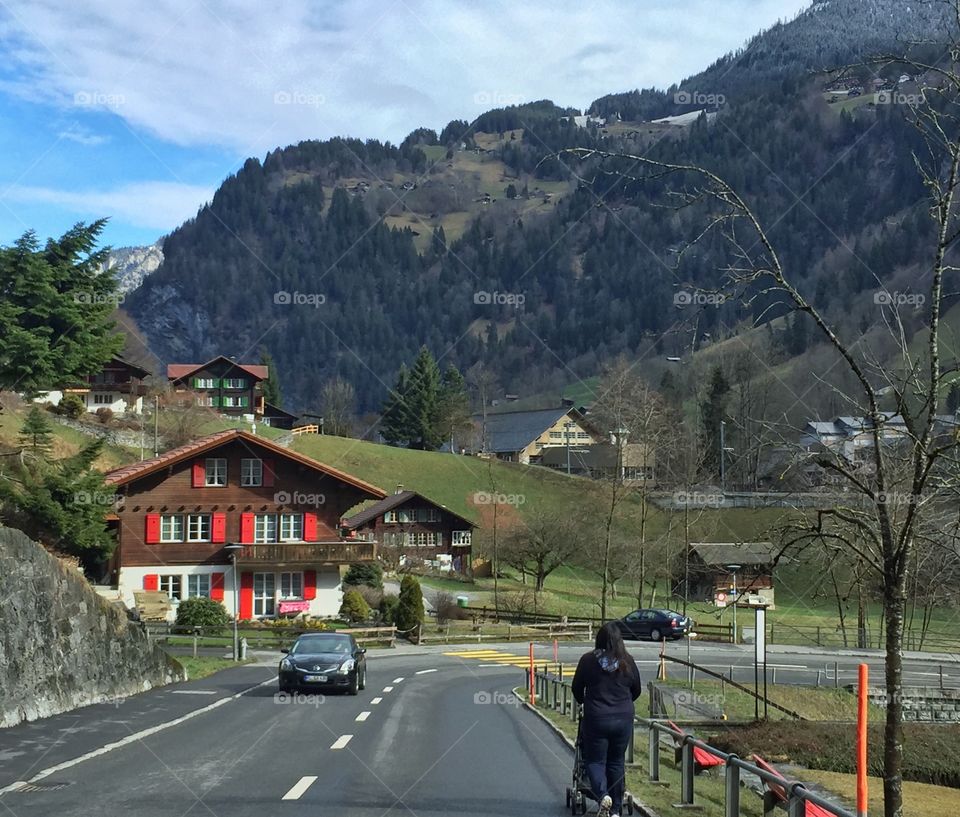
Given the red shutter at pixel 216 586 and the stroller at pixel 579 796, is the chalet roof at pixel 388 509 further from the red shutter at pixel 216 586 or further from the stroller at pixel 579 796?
the stroller at pixel 579 796

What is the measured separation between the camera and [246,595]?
53.2m

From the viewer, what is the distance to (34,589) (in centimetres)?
1850

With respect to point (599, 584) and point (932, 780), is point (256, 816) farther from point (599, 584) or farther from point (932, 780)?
point (599, 584)

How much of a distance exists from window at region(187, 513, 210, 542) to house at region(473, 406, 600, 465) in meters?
75.6

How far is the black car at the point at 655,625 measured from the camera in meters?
51.0

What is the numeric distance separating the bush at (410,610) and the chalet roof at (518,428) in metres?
78.9

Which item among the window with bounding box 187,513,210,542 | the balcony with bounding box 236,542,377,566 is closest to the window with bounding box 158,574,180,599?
the window with bounding box 187,513,210,542

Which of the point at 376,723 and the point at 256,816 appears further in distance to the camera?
the point at 376,723

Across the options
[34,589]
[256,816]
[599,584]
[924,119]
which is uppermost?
[924,119]

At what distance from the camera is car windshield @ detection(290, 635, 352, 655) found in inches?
1009

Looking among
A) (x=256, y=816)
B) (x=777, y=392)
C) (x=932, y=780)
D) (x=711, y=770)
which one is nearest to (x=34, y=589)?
(x=256, y=816)

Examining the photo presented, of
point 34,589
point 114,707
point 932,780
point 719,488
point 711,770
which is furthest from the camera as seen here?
point 719,488

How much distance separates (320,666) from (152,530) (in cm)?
3147

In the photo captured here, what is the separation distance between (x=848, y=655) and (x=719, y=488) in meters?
40.1
